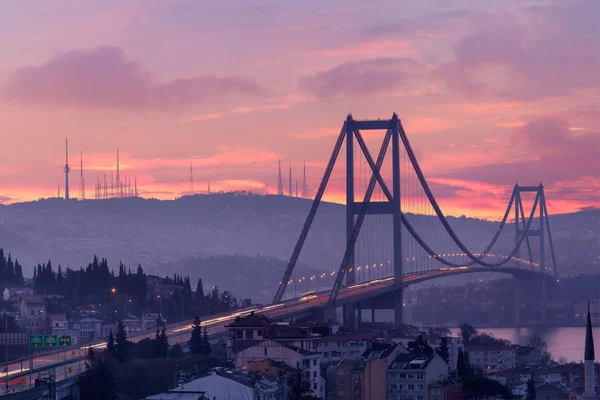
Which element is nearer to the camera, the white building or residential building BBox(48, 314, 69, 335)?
the white building

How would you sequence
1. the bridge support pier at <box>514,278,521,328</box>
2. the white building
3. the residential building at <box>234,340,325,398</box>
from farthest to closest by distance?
1. the bridge support pier at <box>514,278,521,328</box>
2. the residential building at <box>234,340,325,398</box>
3. the white building

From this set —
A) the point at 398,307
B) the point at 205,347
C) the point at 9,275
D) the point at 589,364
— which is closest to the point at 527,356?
the point at 398,307

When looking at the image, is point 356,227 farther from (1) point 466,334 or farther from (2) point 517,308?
(2) point 517,308

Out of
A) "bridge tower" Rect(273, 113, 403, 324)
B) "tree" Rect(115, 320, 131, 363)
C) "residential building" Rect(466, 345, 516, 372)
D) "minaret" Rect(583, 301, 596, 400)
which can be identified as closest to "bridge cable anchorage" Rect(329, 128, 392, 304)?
"bridge tower" Rect(273, 113, 403, 324)

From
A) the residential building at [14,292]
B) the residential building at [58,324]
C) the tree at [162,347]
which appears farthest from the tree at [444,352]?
the residential building at [14,292]

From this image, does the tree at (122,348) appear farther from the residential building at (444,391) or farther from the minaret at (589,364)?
the minaret at (589,364)

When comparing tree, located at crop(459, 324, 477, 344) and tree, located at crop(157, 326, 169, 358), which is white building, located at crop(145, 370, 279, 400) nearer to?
tree, located at crop(157, 326, 169, 358)
